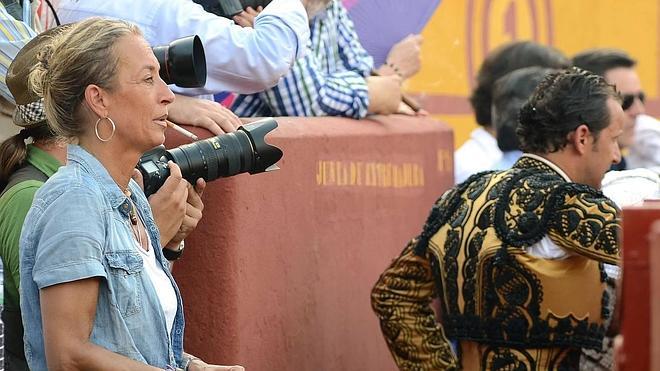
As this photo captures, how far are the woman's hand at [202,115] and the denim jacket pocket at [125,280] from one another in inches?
44.5

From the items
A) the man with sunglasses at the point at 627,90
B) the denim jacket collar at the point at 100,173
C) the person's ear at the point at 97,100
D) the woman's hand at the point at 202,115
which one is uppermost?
the person's ear at the point at 97,100

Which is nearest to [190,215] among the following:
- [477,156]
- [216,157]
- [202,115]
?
[216,157]

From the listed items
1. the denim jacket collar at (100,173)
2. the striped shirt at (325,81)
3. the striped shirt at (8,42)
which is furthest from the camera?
the striped shirt at (325,81)

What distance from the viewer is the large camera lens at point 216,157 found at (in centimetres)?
337

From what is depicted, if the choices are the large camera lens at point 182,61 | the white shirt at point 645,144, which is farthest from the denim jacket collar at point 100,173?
the white shirt at point 645,144

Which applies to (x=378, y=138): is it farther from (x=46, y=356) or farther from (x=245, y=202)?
(x=46, y=356)

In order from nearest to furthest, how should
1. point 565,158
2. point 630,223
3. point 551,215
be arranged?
point 630,223
point 551,215
point 565,158

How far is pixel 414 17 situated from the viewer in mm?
5746

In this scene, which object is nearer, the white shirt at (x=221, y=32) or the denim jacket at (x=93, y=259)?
the denim jacket at (x=93, y=259)

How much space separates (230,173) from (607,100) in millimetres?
1304

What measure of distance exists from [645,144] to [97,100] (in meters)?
4.23

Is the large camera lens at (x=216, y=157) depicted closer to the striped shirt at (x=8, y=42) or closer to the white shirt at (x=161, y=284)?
the white shirt at (x=161, y=284)

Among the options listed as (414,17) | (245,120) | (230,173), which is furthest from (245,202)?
(414,17)

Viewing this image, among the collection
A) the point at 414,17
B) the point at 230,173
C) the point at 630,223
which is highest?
the point at 630,223
